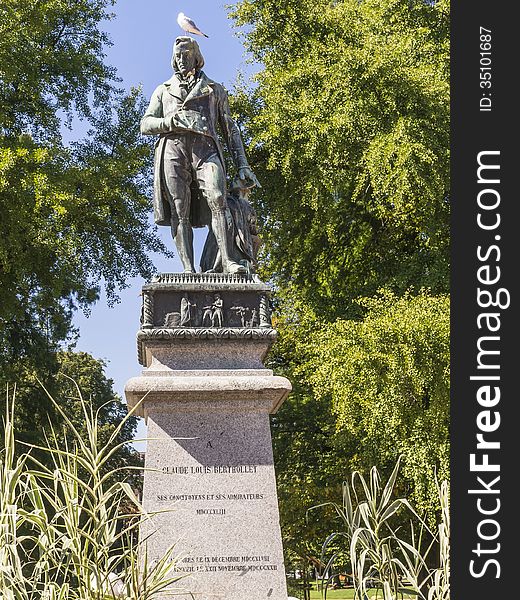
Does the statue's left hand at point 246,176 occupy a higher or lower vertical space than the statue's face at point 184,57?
lower

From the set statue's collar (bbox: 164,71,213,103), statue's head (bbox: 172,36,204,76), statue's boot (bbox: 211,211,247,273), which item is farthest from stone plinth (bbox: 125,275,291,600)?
statue's head (bbox: 172,36,204,76)

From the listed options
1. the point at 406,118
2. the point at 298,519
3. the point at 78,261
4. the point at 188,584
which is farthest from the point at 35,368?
the point at 188,584

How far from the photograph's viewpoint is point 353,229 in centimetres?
1983

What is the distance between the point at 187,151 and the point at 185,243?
0.89 meters

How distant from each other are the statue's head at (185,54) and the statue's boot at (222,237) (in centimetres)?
143

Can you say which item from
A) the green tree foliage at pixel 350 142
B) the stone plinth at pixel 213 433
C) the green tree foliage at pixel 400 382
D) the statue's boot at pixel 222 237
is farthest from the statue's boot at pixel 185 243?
the green tree foliage at pixel 350 142

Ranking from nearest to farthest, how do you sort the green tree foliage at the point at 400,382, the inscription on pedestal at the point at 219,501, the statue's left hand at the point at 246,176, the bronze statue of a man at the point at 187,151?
the inscription on pedestal at the point at 219,501
the bronze statue of a man at the point at 187,151
the statue's left hand at the point at 246,176
the green tree foliage at the point at 400,382

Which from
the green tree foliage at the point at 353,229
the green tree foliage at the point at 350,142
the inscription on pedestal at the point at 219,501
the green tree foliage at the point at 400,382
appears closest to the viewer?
the inscription on pedestal at the point at 219,501

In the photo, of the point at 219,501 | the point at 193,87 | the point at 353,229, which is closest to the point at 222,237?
the point at 193,87

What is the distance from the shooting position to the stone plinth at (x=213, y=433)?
6979mm

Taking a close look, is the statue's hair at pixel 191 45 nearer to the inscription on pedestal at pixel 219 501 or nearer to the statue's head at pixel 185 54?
the statue's head at pixel 185 54

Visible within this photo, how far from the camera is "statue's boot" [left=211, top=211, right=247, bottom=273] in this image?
826 cm

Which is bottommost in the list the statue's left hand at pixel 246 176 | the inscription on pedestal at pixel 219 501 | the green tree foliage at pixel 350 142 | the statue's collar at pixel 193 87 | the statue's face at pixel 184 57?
the inscription on pedestal at pixel 219 501

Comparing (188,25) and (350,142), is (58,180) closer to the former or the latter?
(350,142)
